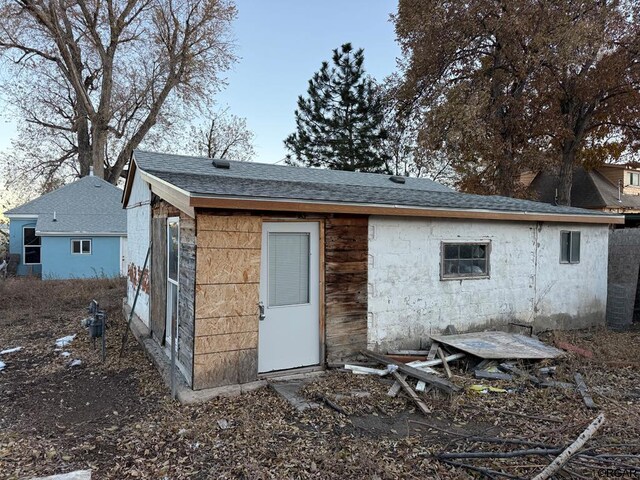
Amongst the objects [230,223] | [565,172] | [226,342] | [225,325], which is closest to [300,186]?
[230,223]

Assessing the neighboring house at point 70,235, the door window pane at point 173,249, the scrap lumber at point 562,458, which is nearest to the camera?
the scrap lumber at point 562,458

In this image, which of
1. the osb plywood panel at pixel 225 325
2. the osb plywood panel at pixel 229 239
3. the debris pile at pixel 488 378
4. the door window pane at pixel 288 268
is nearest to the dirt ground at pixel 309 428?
the debris pile at pixel 488 378

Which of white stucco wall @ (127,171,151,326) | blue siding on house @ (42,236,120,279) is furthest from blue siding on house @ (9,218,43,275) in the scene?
white stucco wall @ (127,171,151,326)

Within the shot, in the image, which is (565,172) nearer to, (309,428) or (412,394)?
(412,394)

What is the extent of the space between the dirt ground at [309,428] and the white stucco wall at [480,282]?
1088 millimetres

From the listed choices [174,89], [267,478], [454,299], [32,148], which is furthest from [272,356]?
[32,148]

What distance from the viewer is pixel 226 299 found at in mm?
5297

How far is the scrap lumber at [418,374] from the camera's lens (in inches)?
206

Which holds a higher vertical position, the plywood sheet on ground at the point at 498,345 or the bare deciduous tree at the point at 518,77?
the bare deciduous tree at the point at 518,77

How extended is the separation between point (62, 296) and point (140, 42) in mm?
18442

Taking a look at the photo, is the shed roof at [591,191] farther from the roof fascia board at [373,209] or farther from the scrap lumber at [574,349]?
the scrap lumber at [574,349]

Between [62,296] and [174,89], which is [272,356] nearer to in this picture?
[62,296]

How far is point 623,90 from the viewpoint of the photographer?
17125 mm

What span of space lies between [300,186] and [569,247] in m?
5.89
